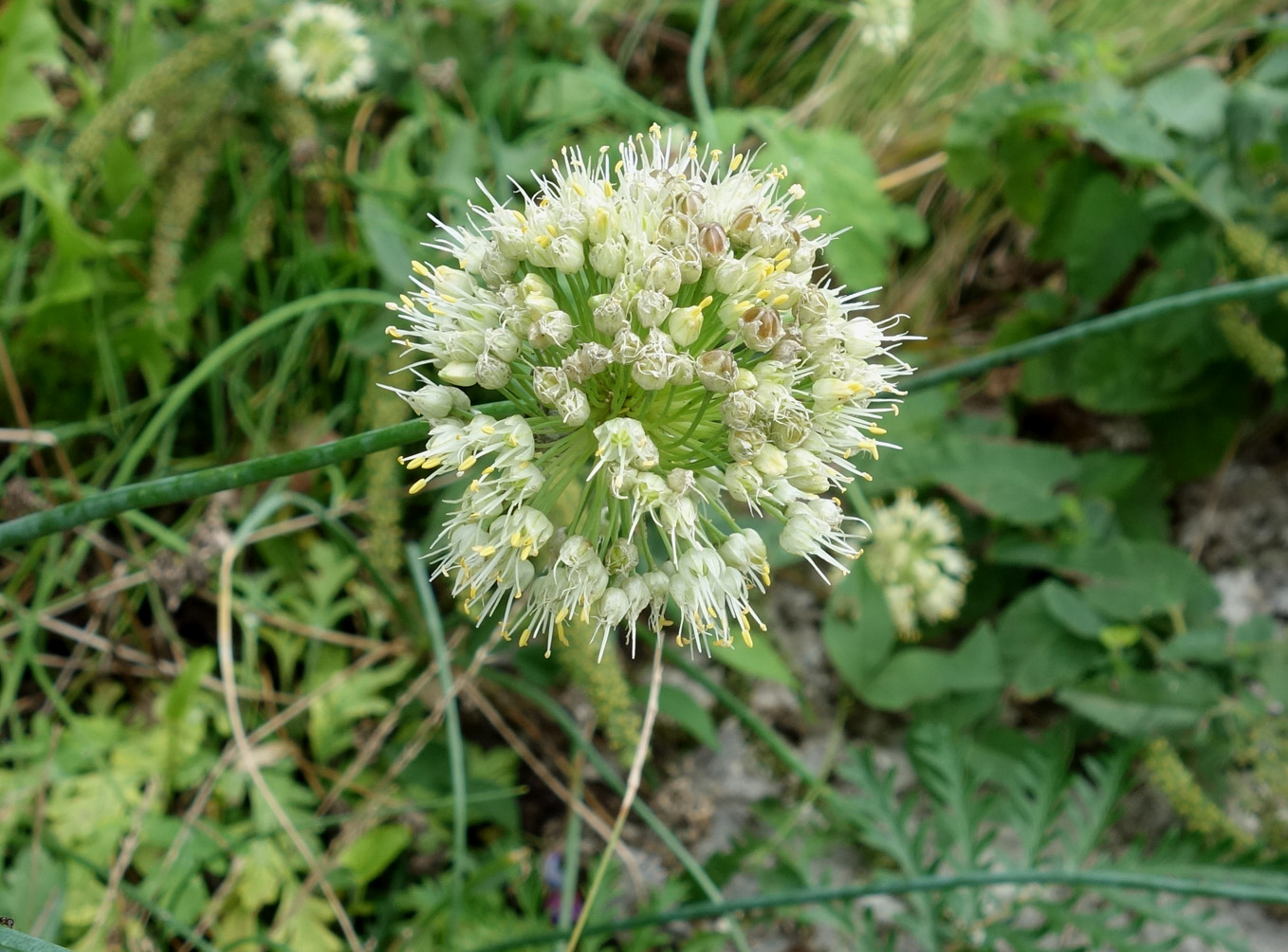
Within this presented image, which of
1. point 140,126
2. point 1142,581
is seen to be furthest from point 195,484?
point 1142,581

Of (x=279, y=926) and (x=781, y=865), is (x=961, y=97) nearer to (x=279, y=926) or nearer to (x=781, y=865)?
(x=781, y=865)

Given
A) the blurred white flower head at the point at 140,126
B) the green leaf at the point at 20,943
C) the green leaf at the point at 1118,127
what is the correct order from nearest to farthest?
1. the green leaf at the point at 20,943
2. the green leaf at the point at 1118,127
3. the blurred white flower head at the point at 140,126

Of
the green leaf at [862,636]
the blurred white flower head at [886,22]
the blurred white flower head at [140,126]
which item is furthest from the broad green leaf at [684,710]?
the blurred white flower head at [140,126]

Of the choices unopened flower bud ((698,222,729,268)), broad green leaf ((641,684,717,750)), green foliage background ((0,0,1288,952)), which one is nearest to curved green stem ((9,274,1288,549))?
unopened flower bud ((698,222,729,268))

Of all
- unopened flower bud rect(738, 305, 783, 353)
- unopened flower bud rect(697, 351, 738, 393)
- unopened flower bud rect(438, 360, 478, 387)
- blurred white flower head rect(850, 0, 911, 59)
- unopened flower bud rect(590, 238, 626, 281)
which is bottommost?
unopened flower bud rect(697, 351, 738, 393)

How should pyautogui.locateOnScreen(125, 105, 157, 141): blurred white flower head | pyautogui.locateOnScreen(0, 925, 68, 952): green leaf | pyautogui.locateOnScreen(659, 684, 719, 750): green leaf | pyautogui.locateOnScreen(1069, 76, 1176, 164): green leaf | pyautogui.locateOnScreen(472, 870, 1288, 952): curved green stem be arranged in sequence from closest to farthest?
pyautogui.locateOnScreen(0, 925, 68, 952): green leaf
pyautogui.locateOnScreen(472, 870, 1288, 952): curved green stem
pyautogui.locateOnScreen(659, 684, 719, 750): green leaf
pyautogui.locateOnScreen(1069, 76, 1176, 164): green leaf
pyautogui.locateOnScreen(125, 105, 157, 141): blurred white flower head

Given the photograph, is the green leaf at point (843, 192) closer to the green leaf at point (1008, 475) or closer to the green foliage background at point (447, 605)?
the green foliage background at point (447, 605)

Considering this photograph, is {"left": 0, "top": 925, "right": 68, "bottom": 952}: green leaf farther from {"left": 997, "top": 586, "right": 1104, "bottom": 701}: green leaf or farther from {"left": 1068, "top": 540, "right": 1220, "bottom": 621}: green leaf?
{"left": 1068, "top": 540, "right": 1220, "bottom": 621}: green leaf

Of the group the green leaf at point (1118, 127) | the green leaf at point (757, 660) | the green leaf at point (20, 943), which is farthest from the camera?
the green leaf at point (1118, 127)
